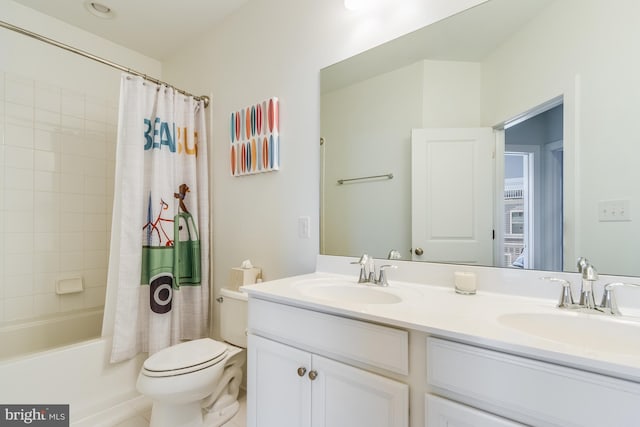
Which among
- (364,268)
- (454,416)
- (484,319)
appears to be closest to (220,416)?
(364,268)

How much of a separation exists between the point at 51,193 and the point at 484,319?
2695 mm

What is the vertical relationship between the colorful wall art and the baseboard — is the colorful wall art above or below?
above

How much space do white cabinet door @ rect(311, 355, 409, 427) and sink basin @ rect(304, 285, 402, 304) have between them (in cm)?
33

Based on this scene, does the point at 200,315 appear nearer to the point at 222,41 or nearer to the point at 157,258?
the point at 157,258

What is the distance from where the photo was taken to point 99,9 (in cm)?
196

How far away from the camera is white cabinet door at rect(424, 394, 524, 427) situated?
651mm

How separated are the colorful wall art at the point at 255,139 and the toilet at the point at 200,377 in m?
0.78

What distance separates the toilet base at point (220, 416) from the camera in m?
1.52

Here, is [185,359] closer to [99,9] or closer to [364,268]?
[364,268]

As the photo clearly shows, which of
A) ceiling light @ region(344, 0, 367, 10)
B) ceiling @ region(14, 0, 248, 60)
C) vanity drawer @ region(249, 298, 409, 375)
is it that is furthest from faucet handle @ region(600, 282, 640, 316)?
ceiling @ region(14, 0, 248, 60)

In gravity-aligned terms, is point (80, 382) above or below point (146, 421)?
above

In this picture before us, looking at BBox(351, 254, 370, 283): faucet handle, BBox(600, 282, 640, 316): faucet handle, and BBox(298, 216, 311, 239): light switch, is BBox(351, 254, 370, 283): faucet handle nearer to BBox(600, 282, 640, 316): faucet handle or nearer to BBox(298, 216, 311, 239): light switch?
BBox(298, 216, 311, 239): light switch

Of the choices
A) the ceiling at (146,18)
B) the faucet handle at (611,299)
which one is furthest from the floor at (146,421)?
the ceiling at (146,18)

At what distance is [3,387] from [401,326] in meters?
1.87
